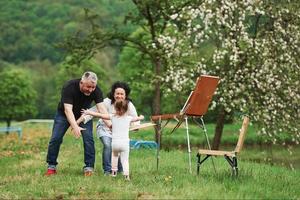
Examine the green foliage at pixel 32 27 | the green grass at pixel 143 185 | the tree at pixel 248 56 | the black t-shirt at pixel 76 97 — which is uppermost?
the green foliage at pixel 32 27

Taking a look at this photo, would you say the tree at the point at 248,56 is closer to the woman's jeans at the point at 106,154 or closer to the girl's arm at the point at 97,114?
the woman's jeans at the point at 106,154

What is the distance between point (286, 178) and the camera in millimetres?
11047

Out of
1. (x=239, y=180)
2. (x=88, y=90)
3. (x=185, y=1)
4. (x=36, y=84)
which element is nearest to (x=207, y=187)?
(x=239, y=180)

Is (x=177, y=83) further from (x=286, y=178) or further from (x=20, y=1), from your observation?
(x=20, y=1)

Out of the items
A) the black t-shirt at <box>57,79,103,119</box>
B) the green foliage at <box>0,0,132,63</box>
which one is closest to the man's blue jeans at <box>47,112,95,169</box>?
the black t-shirt at <box>57,79,103,119</box>

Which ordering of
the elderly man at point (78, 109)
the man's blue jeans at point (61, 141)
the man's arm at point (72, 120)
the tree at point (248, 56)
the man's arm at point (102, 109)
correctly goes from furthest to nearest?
the tree at point (248, 56)
the man's blue jeans at point (61, 141)
the man's arm at point (102, 109)
the elderly man at point (78, 109)
the man's arm at point (72, 120)

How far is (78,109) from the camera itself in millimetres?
10516

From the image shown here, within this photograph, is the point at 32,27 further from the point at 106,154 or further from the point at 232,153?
the point at 232,153

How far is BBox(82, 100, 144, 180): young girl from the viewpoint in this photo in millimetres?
9625

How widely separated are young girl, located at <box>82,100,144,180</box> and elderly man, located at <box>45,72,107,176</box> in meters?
0.45

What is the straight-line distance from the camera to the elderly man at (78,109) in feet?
33.0

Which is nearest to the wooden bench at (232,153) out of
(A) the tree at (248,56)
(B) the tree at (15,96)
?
(A) the tree at (248,56)

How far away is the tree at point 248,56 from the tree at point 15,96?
45.3 meters

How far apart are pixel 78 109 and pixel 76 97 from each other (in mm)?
276
